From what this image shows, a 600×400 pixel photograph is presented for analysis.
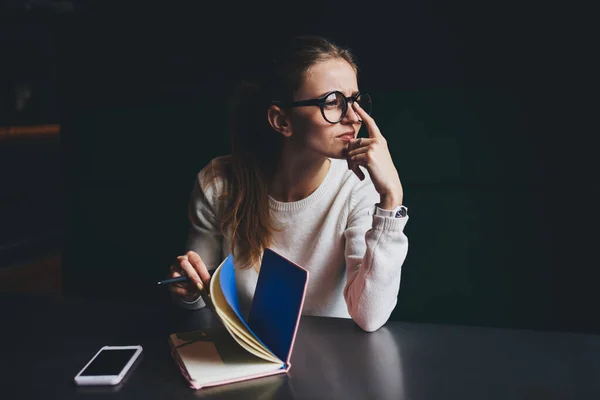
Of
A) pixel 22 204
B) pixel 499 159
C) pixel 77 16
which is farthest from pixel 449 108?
pixel 22 204

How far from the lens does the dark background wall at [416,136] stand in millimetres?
1434

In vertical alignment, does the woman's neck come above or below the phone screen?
above

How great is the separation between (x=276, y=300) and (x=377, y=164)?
1.40 feet

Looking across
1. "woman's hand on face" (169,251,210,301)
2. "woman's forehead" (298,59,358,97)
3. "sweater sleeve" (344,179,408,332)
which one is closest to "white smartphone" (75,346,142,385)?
"woman's hand on face" (169,251,210,301)

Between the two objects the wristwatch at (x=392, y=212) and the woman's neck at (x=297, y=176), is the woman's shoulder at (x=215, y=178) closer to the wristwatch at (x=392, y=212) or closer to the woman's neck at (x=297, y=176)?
the woman's neck at (x=297, y=176)

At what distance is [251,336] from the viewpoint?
839 mm

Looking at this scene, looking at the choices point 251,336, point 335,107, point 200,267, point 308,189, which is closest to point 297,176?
point 308,189

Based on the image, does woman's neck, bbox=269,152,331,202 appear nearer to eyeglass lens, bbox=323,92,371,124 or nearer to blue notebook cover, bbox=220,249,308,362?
eyeglass lens, bbox=323,92,371,124

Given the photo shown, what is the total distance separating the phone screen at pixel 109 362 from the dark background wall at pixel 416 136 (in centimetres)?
84

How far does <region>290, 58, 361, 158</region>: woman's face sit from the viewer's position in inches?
46.9

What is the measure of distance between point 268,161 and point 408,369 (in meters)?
0.78

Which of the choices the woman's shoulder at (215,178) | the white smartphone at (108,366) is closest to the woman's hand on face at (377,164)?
the woman's shoulder at (215,178)

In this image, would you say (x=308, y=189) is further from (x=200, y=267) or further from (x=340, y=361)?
(x=340, y=361)

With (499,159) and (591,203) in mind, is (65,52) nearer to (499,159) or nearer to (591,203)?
(499,159)
